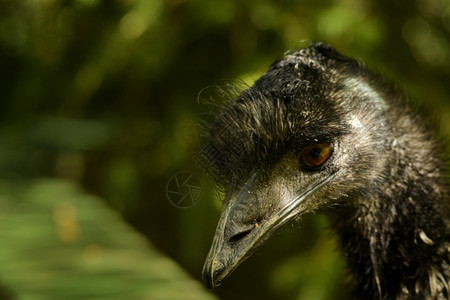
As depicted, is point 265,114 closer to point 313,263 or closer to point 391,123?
point 391,123

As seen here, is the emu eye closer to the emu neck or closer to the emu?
the emu

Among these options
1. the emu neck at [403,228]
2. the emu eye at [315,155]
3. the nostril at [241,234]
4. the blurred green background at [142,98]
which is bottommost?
the emu neck at [403,228]

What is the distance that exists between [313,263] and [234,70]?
96cm

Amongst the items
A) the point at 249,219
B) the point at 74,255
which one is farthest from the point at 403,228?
the point at 74,255

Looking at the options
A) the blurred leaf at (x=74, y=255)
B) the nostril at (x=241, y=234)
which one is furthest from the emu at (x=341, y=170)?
the blurred leaf at (x=74, y=255)

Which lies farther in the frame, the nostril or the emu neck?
the emu neck

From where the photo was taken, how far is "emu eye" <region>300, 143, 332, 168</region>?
1625 millimetres

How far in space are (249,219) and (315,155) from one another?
0.89ft

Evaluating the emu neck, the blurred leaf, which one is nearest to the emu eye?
the emu neck

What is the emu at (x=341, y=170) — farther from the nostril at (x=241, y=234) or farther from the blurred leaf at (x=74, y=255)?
the blurred leaf at (x=74, y=255)

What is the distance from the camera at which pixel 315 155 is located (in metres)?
1.65

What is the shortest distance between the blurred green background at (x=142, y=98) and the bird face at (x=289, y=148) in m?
0.52

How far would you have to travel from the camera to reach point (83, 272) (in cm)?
201

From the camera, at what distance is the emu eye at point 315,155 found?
1625mm
